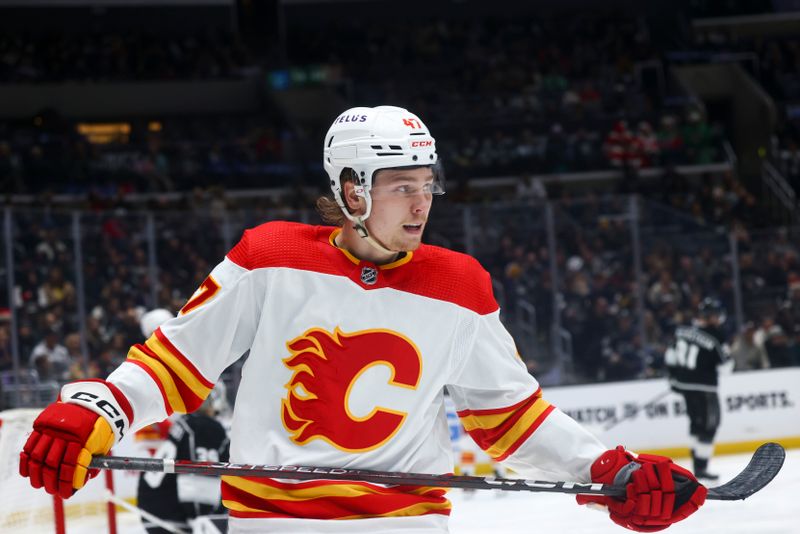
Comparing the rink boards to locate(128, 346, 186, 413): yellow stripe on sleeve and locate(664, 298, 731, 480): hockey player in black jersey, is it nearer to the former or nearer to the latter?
locate(664, 298, 731, 480): hockey player in black jersey

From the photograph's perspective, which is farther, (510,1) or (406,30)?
(510,1)

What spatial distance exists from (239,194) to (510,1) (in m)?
7.87

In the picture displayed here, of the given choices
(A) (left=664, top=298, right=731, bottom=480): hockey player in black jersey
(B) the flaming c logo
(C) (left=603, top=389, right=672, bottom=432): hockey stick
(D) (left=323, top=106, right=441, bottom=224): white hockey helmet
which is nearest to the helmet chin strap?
(D) (left=323, top=106, right=441, bottom=224): white hockey helmet

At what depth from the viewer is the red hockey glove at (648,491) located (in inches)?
85.2

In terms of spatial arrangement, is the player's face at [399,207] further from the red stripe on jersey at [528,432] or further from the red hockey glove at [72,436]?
the red hockey glove at [72,436]

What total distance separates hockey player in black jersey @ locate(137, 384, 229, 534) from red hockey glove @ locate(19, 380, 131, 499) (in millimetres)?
2537

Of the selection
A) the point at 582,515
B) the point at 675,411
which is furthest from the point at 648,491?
the point at 675,411

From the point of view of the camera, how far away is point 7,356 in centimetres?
730

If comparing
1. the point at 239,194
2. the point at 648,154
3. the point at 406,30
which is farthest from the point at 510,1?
the point at 239,194

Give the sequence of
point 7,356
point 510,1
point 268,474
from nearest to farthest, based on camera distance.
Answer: point 268,474
point 7,356
point 510,1

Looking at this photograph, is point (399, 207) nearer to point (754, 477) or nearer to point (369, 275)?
point (369, 275)

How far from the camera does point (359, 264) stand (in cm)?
219

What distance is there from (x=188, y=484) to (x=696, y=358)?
415cm

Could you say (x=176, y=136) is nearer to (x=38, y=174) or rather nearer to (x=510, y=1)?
(x=38, y=174)
